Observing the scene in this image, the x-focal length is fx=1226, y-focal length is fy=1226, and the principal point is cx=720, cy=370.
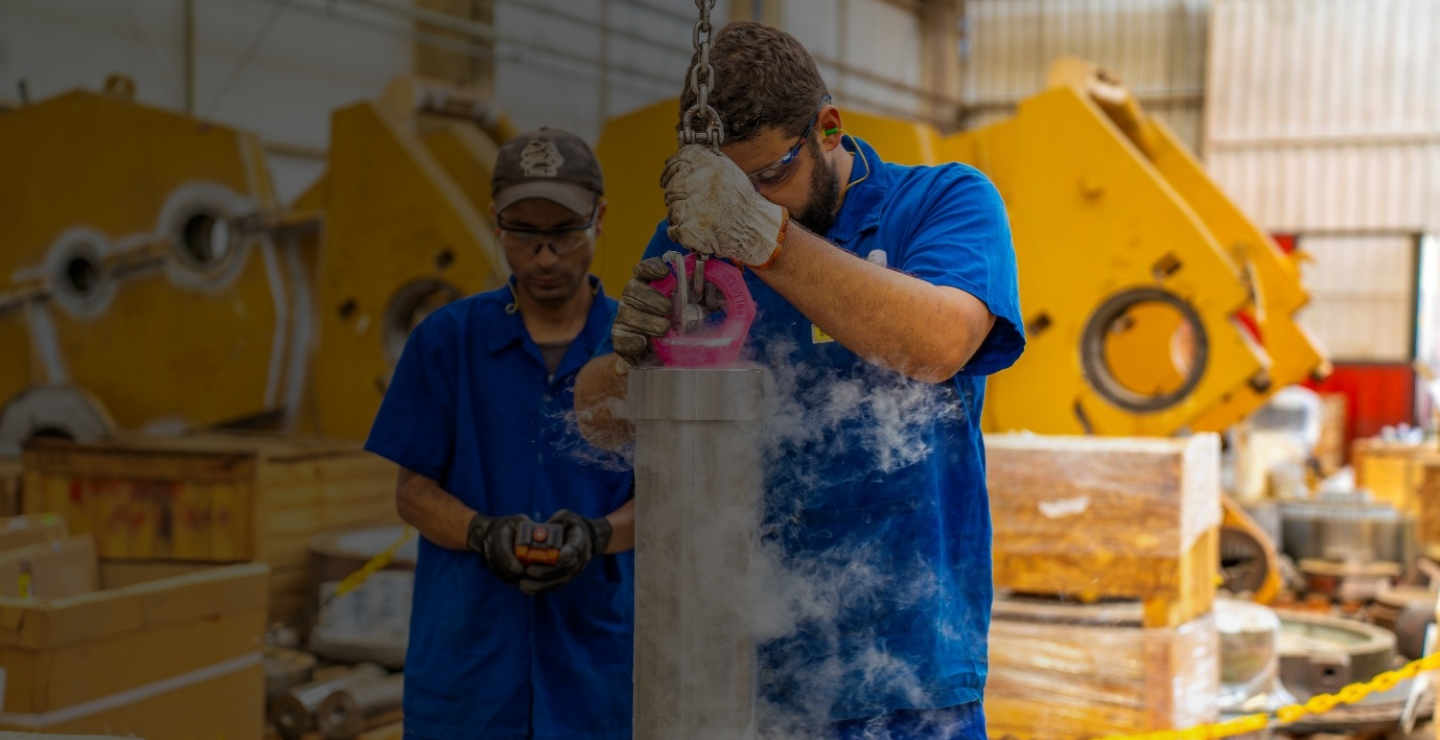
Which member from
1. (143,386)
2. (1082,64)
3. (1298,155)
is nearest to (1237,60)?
(1298,155)

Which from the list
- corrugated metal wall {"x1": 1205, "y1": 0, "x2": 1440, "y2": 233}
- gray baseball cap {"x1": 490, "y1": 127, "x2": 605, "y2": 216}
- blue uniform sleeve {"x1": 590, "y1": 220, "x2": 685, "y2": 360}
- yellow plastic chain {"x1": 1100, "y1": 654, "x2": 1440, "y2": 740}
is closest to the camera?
blue uniform sleeve {"x1": 590, "y1": 220, "x2": 685, "y2": 360}

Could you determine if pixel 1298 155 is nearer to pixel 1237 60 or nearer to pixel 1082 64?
pixel 1237 60

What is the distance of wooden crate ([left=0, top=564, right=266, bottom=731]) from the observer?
2758mm

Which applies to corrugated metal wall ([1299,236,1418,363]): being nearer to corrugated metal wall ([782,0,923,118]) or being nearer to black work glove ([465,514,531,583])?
corrugated metal wall ([782,0,923,118])

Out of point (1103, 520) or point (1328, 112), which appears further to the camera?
point (1328, 112)

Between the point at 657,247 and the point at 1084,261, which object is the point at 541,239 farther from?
the point at 1084,261

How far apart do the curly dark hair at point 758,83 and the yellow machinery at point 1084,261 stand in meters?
3.31

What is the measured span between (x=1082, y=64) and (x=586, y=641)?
3989mm

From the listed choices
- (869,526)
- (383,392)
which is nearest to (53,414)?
(383,392)

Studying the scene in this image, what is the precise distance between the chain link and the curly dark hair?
91 mm

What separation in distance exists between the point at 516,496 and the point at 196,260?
447 centimetres

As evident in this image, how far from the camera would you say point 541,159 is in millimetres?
2398

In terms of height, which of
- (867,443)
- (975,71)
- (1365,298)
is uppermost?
(975,71)

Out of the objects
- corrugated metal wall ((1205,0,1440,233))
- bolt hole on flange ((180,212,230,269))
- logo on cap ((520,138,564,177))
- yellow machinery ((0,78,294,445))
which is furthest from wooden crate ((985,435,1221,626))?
corrugated metal wall ((1205,0,1440,233))
